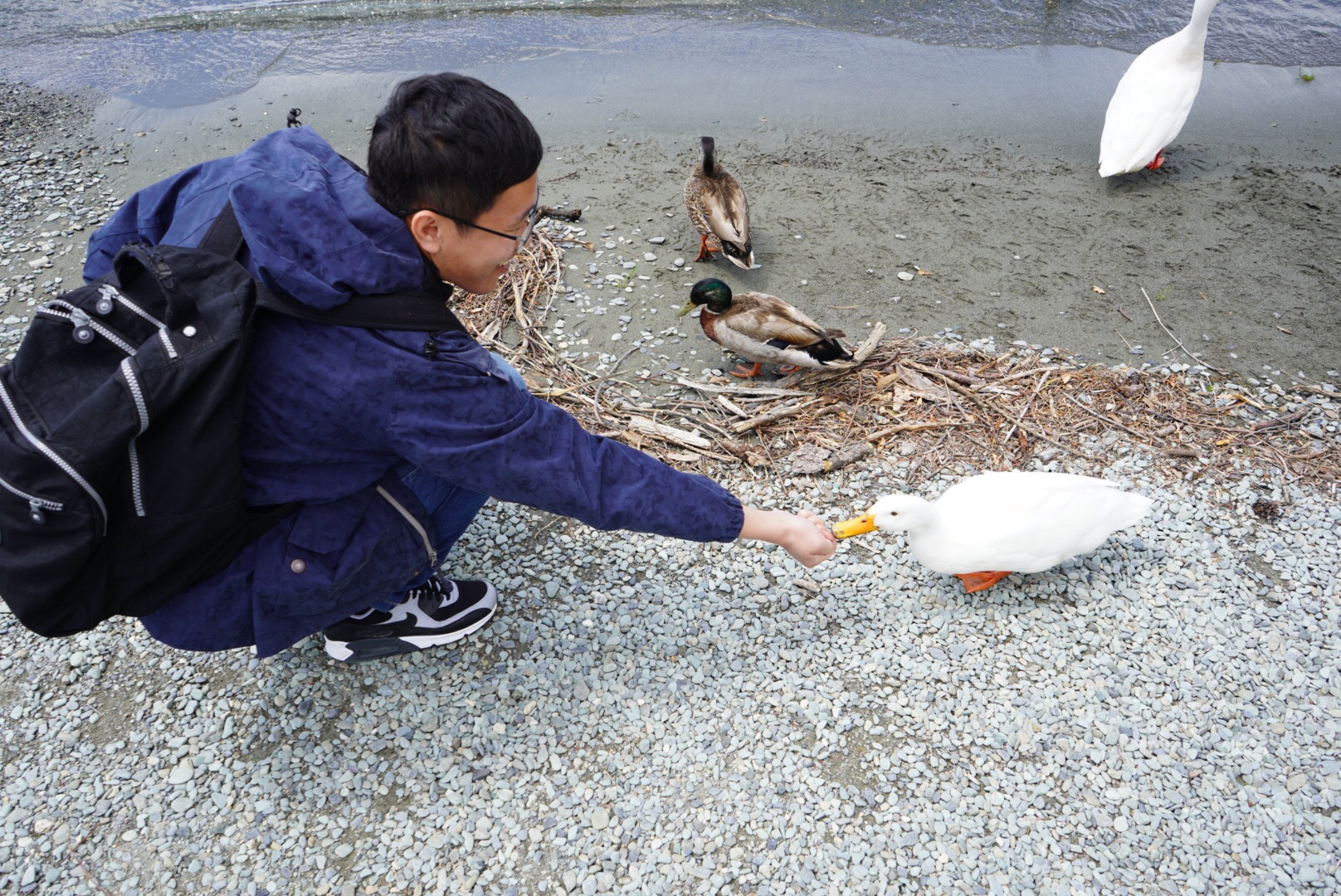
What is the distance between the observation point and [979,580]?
292 cm

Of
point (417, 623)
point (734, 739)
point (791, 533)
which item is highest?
point (791, 533)

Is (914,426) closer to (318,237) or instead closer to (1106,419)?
(1106,419)

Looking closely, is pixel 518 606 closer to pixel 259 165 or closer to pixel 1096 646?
pixel 259 165

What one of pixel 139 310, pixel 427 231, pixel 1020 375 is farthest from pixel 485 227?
pixel 1020 375

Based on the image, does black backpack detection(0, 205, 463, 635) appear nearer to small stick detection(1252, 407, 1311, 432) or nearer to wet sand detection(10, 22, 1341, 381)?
wet sand detection(10, 22, 1341, 381)

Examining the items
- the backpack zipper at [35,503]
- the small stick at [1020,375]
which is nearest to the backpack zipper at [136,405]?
the backpack zipper at [35,503]

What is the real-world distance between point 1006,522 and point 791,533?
89 cm

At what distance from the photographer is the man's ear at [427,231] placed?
5.82 ft

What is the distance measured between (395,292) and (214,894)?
5.51ft

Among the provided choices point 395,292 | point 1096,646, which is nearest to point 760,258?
point 1096,646

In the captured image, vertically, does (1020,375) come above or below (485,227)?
below

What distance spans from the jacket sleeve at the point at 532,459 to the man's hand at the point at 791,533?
9 cm

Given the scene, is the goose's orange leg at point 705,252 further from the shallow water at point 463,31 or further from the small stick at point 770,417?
the shallow water at point 463,31

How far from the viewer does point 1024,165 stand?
A: 19.2 ft
